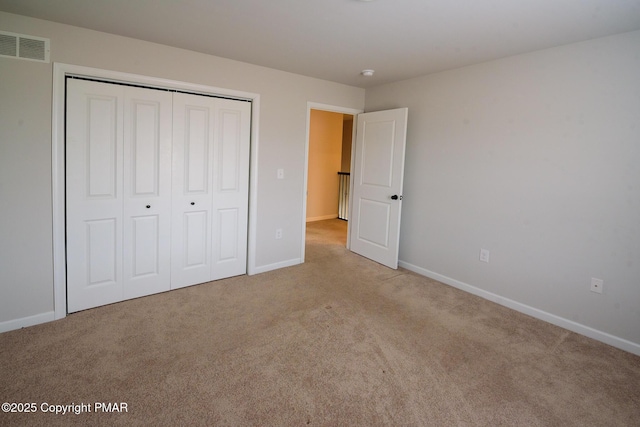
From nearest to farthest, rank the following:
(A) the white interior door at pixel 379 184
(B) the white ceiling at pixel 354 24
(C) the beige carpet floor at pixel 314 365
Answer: (C) the beige carpet floor at pixel 314 365 → (B) the white ceiling at pixel 354 24 → (A) the white interior door at pixel 379 184

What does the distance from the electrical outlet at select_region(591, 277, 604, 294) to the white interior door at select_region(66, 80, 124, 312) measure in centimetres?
396

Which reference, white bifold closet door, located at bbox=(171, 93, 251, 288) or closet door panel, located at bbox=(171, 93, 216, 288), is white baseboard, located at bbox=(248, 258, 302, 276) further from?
closet door panel, located at bbox=(171, 93, 216, 288)

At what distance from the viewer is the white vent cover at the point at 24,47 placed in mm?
2344

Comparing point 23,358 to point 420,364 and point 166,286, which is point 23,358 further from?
point 420,364

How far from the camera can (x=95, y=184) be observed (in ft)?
9.14

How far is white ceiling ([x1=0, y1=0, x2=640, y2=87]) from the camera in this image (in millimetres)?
2115

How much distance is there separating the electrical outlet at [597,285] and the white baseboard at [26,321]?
4.30 metres

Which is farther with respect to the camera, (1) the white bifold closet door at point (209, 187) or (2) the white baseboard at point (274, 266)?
(2) the white baseboard at point (274, 266)

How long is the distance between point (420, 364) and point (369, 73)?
2.93 metres

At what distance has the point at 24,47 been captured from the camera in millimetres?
2406

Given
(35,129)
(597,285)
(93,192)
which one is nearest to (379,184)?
(597,285)

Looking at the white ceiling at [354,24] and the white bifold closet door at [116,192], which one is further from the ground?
the white ceiling at [354,24]

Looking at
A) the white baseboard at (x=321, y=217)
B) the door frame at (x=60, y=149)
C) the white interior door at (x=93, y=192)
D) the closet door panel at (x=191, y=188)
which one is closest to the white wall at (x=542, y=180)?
the closet door panel at (x=191, y=188)

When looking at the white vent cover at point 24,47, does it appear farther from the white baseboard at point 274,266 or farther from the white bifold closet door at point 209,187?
the white baseboard at point 274,266
